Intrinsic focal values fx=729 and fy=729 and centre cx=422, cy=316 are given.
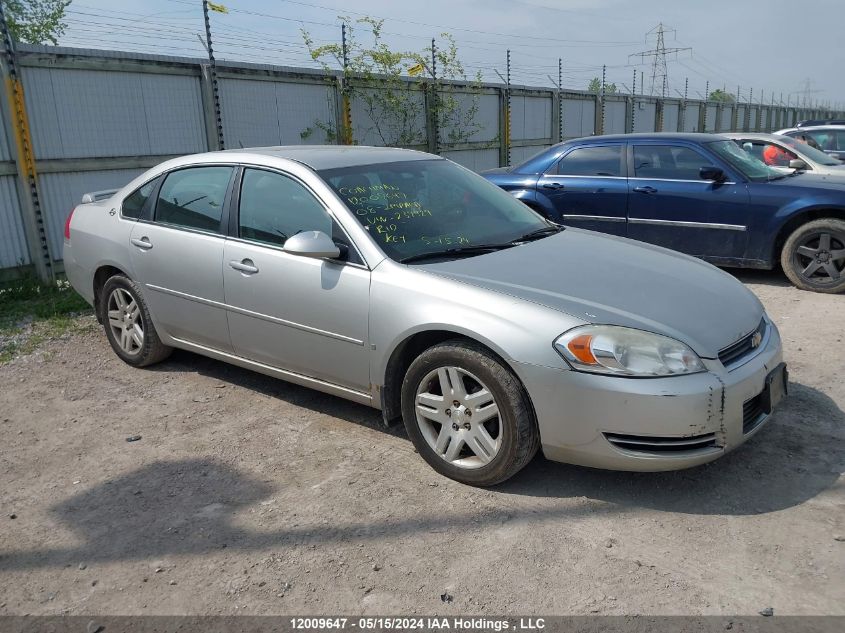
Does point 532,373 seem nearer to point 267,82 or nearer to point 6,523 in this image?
point 6,523

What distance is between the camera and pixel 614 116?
72.6ft

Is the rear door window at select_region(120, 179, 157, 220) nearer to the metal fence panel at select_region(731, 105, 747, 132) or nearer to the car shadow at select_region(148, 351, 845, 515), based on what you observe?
the car shadow at select_region(148, 351, 845, 515)

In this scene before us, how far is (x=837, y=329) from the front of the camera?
231 inches

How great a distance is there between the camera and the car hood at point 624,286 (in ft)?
10.8

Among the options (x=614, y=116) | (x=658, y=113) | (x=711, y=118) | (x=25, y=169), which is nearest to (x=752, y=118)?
(x=711, y=118)

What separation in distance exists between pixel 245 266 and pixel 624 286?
7.05ft

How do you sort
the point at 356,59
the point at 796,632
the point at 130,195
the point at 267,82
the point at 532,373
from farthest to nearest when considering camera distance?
the point at 356,59
the point at 267,82
the point at 130,195
the point at 532,373
the point at 796,632

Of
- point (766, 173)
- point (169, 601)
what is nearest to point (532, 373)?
point (169, 601)

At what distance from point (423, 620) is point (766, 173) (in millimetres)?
6625

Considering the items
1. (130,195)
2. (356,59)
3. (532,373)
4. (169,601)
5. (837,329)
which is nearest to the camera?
(169,601)

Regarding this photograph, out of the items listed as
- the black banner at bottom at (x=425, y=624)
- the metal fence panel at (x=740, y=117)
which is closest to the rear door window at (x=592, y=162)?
the black banner at bottom at (x=425, y=624)

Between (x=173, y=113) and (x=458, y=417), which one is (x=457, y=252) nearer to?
(x=458, y=417)

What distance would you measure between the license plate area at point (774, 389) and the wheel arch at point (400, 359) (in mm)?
1417

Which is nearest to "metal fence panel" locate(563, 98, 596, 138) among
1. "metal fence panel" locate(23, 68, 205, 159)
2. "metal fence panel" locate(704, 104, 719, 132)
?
"metal fence panel" locate(23, 68, 205, 159)
